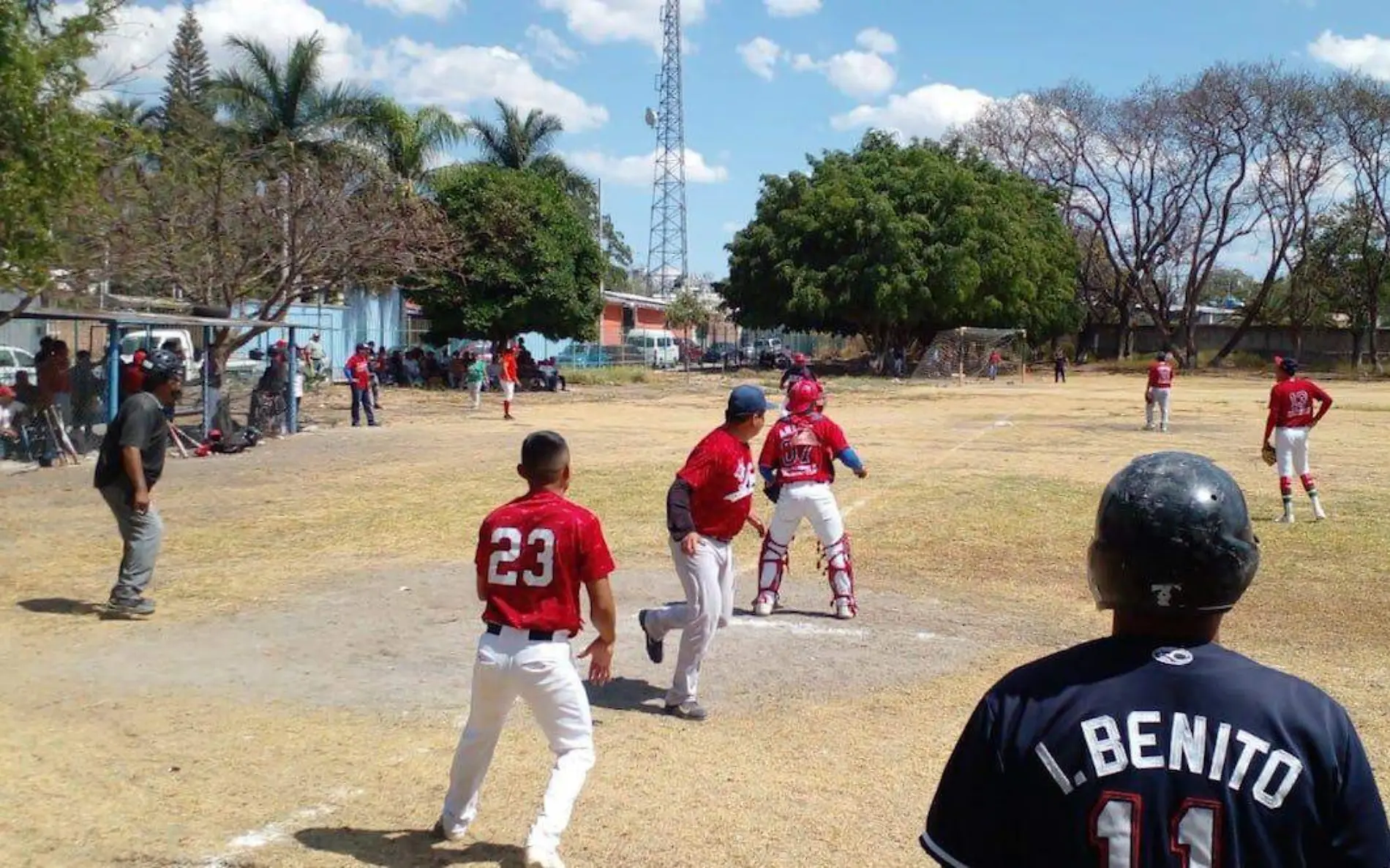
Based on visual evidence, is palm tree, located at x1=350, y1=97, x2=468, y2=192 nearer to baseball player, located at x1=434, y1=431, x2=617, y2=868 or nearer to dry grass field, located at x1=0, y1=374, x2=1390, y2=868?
dry grass field, located at x1=0, y1=374, x2=1390, y2=868

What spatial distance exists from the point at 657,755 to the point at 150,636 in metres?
4.04

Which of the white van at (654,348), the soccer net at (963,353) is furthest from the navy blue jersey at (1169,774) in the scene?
the white van at (654,348)

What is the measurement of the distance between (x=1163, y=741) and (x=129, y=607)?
819 centimetres

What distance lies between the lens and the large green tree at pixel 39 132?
1298cm

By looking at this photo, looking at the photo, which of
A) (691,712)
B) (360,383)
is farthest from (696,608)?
(360,383)

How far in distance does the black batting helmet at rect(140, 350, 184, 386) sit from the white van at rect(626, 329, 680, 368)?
52595 mm

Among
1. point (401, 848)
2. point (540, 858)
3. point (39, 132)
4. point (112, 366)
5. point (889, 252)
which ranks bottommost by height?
point (401, 848)

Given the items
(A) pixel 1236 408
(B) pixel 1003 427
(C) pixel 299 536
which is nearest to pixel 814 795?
(C) pixel 299 536

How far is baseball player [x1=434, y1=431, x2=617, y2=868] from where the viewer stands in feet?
15.5

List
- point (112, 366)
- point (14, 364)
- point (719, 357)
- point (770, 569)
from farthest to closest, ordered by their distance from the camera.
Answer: point (719, 357) → point (14, 364) → point (112, 366) → point (770, 569)

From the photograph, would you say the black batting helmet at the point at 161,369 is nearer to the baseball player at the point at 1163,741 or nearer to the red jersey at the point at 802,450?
the red jersey at the point at 802,450

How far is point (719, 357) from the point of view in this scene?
67688 millimetres

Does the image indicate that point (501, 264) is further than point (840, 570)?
Yes

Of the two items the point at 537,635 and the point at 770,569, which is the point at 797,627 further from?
the point at 537,635
